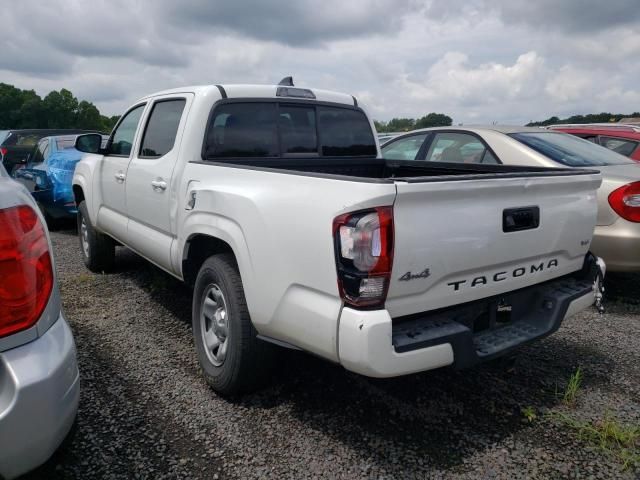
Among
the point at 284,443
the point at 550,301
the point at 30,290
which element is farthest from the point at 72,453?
the point at 550,301

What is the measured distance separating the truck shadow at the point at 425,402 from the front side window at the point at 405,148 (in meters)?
3.09

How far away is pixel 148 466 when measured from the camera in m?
2.31

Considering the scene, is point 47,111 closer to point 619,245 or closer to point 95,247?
point 95,247

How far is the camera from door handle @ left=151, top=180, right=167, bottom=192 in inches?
142

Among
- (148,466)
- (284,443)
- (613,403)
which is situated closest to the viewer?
(148,466)

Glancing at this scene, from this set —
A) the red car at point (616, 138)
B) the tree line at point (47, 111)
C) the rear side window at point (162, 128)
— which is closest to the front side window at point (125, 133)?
the rear side window at point (162, 128)

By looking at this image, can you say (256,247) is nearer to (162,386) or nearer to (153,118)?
(162,386)

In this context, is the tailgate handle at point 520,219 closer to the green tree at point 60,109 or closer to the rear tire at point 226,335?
the rear tire at point 226,335

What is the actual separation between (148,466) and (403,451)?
1202 mm

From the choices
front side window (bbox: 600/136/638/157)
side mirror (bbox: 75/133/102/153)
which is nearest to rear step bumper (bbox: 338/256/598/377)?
side mirror (bbox: 75/133/102/153)

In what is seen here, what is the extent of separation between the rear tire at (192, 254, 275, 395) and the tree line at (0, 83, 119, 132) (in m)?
59.0

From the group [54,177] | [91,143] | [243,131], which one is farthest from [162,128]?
[54,177]

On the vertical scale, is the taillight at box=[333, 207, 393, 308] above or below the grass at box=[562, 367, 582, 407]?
above

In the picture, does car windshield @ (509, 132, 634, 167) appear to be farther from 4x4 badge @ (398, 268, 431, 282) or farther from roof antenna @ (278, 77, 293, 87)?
4x4 badge @ (398, 268, 431, 282)
